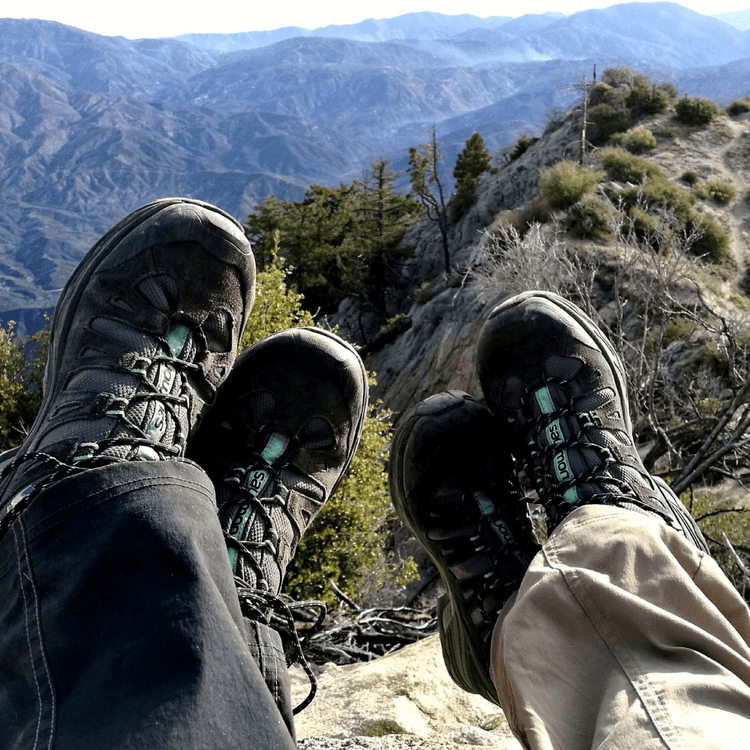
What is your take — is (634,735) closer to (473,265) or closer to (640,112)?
(473,265)

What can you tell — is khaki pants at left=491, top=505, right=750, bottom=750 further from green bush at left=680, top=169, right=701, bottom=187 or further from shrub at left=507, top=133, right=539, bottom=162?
shrub at left=507, top=133, right=539, bottom=162

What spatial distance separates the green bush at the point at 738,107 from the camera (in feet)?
91.8

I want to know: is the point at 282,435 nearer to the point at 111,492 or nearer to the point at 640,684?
the point at 111,492

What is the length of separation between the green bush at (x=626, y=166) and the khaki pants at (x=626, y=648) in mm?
20126

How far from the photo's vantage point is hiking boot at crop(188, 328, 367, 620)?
2578 millimetres

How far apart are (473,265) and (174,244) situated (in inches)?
709

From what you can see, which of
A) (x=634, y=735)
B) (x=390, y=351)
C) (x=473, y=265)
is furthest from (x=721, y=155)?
(x=634, y=735)

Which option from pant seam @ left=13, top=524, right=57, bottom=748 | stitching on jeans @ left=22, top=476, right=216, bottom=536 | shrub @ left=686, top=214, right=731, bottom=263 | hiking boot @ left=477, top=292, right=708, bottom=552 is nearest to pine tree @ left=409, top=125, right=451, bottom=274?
shrub @ left=686, top=214, right=731, bottom=263

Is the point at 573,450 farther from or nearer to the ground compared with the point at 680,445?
farther from the ground

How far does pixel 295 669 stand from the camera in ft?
13.7

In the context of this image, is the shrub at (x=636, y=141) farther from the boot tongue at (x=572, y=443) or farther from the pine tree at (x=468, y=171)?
the boot tongue at (x=572, y=443)

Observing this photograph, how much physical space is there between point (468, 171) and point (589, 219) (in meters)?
15.0

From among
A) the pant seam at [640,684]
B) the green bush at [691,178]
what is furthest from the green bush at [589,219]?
the pant seam at [640,684]

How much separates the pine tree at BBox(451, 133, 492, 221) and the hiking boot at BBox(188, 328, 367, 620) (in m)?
27.6
